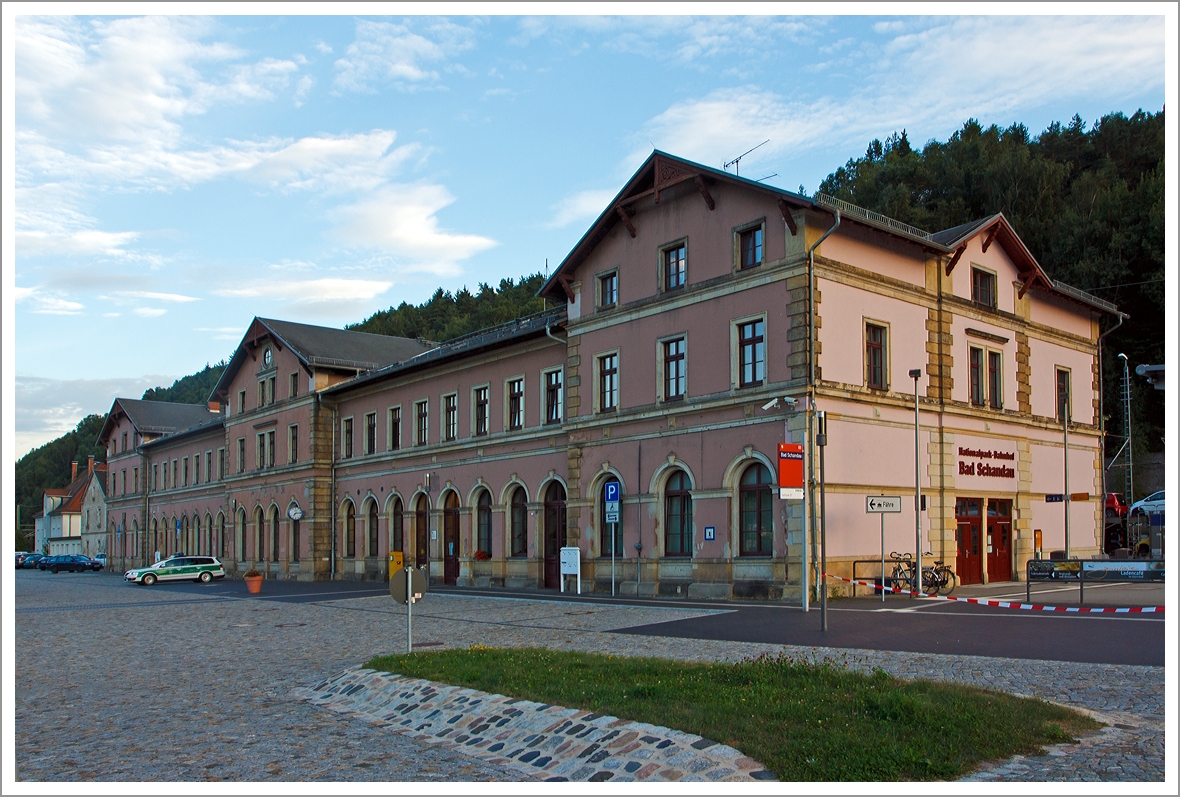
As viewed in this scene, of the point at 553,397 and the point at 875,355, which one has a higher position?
the point at 875,355

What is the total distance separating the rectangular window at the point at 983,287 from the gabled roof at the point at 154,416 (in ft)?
205

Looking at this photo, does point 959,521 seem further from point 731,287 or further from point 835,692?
point 835,692

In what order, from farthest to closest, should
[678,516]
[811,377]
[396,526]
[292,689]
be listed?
[396,526], [678,516], [811,377], [292,689]

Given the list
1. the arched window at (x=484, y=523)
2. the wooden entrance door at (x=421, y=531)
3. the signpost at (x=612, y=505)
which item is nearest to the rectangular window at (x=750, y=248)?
the signpost at (x=612, y=505)

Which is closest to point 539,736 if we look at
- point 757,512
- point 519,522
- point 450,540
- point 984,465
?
point 757,512

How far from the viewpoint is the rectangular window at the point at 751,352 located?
86.8 ft

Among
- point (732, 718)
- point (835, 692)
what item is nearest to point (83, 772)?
point (732, 718)

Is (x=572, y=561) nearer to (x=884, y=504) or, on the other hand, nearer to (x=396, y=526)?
(x=884, y=504)

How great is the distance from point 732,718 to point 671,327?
824 inches

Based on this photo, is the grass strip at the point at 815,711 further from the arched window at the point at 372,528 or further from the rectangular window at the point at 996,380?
the arched window at the point at 372,528

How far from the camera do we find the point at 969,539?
1155 inches

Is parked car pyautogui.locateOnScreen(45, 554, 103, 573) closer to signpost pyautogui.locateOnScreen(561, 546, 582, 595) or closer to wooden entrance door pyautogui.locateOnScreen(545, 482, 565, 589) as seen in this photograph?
wooden entrance door pyautogui.locateOnScreen(545, 482, 565, 589)

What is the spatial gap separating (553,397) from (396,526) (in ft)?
41.7

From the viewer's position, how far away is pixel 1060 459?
33812mm
